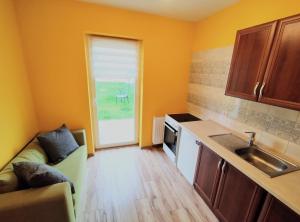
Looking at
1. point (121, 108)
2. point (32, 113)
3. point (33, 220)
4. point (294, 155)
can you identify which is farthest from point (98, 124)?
point (294, 155)

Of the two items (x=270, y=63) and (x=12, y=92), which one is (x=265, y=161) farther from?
(x=12, y=92)

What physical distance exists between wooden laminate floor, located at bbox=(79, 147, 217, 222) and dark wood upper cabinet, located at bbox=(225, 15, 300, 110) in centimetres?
151

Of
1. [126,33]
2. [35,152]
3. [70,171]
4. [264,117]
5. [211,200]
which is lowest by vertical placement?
[211,200]

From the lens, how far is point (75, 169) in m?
1.82

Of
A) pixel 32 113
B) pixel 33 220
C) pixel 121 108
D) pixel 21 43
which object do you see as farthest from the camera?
pixel 121 108

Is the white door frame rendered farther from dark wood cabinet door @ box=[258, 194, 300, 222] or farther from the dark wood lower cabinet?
dark wood cabinet door @ box=[258, 194, 300, 222]

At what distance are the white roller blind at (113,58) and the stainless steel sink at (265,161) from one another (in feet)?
7.30

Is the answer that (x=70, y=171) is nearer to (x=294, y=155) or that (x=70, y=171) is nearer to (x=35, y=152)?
(x=35, y=152)

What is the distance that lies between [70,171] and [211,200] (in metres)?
1.74

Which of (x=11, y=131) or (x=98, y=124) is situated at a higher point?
(x=11, y=131)

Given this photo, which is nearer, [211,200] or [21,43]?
[211,200]

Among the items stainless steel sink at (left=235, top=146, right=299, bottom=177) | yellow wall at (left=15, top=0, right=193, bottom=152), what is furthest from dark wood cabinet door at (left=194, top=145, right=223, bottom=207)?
yellow wall at (left=15, top=0, right=193, bottom=152)

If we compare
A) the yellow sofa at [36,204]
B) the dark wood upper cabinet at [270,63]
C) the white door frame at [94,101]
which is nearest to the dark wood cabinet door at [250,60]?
the dark wood upper cabinet at [270,63]

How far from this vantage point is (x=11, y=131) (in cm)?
172
